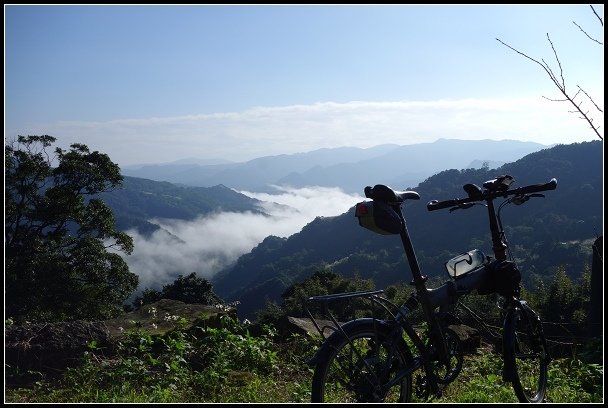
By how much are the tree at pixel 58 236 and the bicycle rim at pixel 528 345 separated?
19951 millimetres

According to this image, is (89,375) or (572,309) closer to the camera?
(89,375)

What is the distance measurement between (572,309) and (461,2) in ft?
32.3

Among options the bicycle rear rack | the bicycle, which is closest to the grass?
the bicycle

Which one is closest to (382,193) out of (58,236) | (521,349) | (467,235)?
(521,349)

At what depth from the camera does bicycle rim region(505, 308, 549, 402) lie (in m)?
3.41

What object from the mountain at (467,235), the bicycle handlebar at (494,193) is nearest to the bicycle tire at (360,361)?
the bicycle handlebar at (494,193)

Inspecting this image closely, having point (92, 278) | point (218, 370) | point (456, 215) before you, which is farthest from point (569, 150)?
point (218, 370)

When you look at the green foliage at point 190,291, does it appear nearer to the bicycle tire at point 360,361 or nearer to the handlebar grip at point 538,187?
the bicycle tire at point 360,361

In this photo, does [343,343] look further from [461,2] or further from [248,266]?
[248,266]

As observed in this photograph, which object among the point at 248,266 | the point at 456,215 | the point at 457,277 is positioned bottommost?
the point at 248,266

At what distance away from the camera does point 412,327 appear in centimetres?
332

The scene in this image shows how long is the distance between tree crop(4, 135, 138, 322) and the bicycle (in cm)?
1963

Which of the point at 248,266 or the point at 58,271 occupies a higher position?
the point at 58,271

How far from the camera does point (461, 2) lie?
3.16 meters
